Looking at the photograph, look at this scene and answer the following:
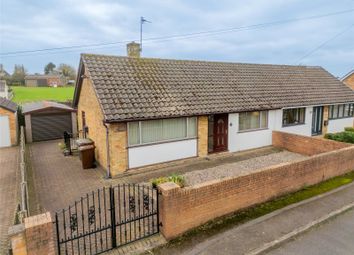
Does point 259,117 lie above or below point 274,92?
below

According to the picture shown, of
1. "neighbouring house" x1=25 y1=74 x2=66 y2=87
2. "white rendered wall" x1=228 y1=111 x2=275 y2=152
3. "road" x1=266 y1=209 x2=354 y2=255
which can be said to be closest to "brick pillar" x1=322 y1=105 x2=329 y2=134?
"white rendered wall" x1=228 y1=111 x2=275 y2=152

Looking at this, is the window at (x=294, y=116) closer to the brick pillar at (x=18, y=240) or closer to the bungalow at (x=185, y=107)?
the bungalow at (x=185, y=107)

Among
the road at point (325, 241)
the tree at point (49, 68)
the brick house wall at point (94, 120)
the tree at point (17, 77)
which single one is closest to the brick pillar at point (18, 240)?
the road at point (325, 241)

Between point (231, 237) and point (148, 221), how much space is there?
2.14 meters

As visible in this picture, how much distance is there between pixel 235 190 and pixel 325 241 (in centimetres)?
248

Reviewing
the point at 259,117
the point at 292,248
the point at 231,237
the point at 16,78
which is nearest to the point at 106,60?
the point at 259,117

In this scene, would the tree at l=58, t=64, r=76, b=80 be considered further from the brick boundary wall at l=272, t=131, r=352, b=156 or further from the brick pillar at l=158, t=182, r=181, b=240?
the brick pillar at l=158, t=182, r=181, b=240

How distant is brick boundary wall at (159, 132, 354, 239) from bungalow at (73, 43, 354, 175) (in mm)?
5056

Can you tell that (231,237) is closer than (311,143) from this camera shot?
Yes

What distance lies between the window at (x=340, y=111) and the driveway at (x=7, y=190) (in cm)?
2037

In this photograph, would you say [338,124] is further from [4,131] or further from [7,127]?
[4,131]

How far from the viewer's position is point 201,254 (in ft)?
19.4

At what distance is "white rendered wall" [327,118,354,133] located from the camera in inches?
775

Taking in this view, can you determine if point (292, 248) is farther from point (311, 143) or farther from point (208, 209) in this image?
point (311, 143)
